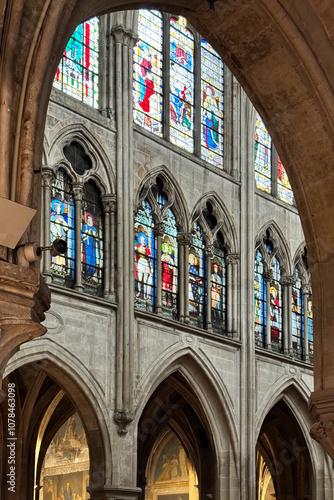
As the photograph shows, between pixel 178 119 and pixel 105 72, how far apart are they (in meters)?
2.40

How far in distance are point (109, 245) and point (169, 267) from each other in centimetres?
200

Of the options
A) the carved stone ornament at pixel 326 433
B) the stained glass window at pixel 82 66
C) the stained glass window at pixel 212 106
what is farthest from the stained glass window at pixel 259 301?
the carved stone ornament at pixel 326 433

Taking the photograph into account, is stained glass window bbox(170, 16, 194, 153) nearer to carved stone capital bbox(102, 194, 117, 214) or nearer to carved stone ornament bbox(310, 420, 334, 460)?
carved stone capital bbox(102, 194, 117, 214)

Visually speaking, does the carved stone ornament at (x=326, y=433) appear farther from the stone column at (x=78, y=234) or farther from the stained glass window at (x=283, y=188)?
the stained glass window at (x=283, y=188)

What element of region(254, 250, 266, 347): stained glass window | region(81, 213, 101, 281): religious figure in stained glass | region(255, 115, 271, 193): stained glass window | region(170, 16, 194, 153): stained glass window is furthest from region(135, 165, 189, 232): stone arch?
region(255, 115, 271, 193): stained glass window

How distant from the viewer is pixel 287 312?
22.5m

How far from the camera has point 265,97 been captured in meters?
7.92

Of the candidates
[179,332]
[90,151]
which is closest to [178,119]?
[90,151]

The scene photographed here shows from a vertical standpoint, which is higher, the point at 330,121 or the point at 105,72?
the point at 105,72

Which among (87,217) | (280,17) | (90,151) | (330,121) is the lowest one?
(330,121)

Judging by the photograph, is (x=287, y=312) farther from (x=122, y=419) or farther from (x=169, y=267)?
(x=122, y=419)

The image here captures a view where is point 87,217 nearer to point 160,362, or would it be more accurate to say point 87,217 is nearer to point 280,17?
point 160,362

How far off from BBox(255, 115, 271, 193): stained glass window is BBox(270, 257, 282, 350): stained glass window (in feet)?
5.84

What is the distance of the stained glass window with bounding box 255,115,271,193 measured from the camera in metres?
22.9
